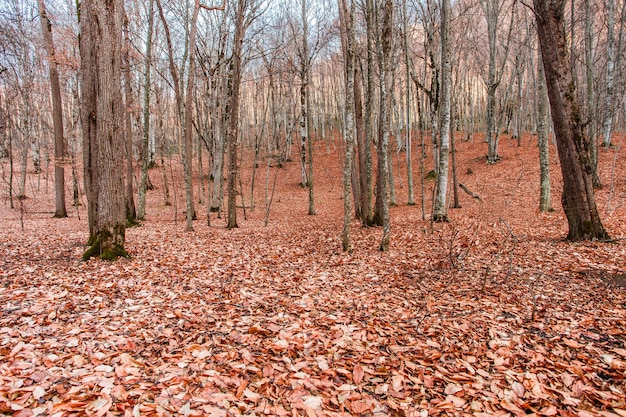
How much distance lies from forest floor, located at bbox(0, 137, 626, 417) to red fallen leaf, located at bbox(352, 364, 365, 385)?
2 cm

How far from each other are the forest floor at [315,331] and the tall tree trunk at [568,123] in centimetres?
63

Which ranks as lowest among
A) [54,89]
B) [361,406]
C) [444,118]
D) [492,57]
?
[361,406]

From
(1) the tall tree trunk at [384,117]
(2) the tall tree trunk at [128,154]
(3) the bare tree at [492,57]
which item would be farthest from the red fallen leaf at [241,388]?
(3) the bare tree at [492,57]

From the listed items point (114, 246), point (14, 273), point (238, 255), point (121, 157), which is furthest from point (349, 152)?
point (14, 273)

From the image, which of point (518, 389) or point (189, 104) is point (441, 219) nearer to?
point (518, 389)

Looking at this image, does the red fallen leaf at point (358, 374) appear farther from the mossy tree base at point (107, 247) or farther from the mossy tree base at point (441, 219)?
the mossy tree base at point (441, 219)

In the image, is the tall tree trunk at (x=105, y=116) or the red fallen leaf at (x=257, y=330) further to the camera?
the tall tree trunk at (x=105, y=116)

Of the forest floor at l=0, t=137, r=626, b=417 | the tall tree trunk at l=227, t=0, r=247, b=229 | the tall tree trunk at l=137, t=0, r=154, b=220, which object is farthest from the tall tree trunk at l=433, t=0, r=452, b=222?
the tall tree trunk at l=137, t=0, r=154, b=220

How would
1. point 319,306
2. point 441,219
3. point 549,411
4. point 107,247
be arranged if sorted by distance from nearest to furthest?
point 549,411
point 319,306
point 107,247
point 441,219

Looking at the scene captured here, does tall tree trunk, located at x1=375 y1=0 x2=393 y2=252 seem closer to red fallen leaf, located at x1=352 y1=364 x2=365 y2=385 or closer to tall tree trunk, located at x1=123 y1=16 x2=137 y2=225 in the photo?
red fallen leaf, located at x1=352 y1=364 x2=365 y2=385

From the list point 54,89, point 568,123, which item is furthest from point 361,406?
point 54,89

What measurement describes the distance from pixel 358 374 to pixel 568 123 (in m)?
6.96

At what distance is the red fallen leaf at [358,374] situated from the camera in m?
3.05

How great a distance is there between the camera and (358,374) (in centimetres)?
313
